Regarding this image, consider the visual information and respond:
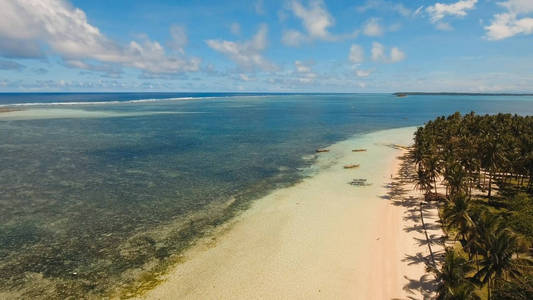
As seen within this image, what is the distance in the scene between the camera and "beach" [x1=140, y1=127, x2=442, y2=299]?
30156mm

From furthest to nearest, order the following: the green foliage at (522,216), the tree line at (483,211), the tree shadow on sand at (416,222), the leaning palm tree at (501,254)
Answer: the green foliage at (522,216)
the tree shadow on sand at (416,222)
the tree line at (483,211)
the leaning palm tree at (501,254)

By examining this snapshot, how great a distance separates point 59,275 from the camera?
32188 millimetres

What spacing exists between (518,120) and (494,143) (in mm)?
47629

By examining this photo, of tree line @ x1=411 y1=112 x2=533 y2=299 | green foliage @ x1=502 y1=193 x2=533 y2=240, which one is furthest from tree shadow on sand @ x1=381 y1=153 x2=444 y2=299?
green foliage @ x1=502 y1=193 x2=533 y2=240

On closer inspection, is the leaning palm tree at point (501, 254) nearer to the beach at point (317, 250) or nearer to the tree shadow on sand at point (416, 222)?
the tree shadow on sand at point (416, 222)

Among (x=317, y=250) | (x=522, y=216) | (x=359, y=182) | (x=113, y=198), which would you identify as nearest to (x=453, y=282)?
(x=317, y=250)

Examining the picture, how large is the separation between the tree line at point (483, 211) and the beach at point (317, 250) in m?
4.27

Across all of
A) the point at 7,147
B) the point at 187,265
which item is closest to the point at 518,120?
the point at 187,265

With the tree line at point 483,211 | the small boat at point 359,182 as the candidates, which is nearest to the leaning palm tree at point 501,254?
the tree line at point 483,211

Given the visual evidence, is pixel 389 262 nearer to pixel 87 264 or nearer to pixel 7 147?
pixel 87 264

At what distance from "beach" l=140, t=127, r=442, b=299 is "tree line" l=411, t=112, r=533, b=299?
4267mm

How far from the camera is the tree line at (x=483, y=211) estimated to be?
2409cm

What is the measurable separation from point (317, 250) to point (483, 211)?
18.8 m

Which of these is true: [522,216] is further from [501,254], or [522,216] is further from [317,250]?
[317,250]
